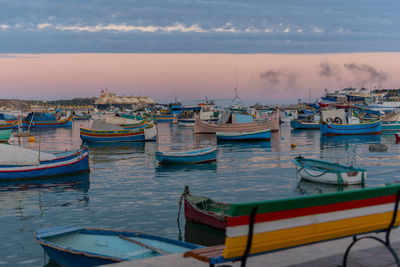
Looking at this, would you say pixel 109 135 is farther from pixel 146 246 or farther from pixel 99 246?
pixel 146 246

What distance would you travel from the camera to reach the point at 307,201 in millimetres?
5285

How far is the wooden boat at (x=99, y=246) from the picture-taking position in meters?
9.72

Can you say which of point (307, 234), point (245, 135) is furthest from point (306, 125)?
point (307, 234)

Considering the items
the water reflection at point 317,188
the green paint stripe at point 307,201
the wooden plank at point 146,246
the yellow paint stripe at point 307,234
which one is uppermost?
the green paint stripe at point 307,201

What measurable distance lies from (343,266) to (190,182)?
65.6ft

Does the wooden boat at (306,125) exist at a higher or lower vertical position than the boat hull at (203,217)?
higher

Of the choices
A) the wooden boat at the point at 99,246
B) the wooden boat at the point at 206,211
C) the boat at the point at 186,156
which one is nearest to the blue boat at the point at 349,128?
the boat at the point at 186,156

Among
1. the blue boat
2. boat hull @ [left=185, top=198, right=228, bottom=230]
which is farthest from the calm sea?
the blue boat

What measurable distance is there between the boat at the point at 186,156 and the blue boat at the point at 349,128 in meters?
31.5

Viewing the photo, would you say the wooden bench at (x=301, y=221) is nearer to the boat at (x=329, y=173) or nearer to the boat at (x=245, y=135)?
the boat at (x=329, y=173)

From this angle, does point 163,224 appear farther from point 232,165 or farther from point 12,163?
point 232,165

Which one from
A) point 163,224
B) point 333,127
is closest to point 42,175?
point 163,224

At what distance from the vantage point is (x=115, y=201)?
2088cm

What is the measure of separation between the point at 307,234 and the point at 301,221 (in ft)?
0.80
